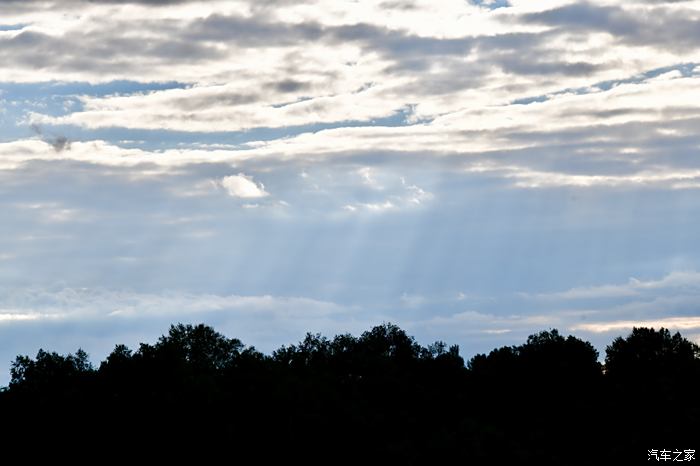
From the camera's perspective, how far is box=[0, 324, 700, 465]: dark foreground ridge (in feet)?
452

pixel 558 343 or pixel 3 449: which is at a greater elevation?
pixel 558 343

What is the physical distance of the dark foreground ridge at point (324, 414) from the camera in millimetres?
137750

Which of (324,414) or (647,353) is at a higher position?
(647,353)

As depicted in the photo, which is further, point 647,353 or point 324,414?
point 647,353

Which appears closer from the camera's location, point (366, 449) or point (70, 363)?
point (366, 449)

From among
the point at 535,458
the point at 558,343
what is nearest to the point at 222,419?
the point at 535,458

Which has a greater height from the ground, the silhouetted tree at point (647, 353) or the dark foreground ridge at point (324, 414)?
the silhouetted tree at point (647, 353)

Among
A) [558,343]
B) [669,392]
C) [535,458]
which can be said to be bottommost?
[535,458]

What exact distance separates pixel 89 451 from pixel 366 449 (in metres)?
30.9

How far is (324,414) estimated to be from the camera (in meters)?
148

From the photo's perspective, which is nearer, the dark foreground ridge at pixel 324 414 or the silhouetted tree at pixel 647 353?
the dark foreground ridge at pixel 324 414

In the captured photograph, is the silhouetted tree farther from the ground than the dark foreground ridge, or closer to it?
farther from the ground

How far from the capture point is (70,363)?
172 m

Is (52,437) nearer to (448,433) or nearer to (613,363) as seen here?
(448,433)
